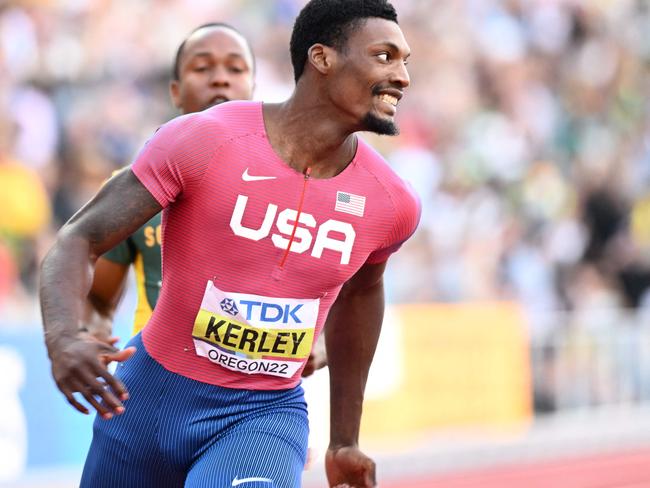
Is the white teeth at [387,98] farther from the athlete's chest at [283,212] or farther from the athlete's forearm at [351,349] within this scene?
the athlete's forearm at [351,349]

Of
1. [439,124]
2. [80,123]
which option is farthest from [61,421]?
[439,124]

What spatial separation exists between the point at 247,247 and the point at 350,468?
3.20 feet

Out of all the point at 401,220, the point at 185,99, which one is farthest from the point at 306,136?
the point at 185,99

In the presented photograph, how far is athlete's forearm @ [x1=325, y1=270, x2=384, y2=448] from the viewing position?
463cm

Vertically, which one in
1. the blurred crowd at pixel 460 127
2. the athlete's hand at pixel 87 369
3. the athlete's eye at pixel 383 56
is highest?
the blurred crowd at pixel 460 127

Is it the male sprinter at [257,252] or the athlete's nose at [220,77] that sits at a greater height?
the athlete's nose at [220,77]

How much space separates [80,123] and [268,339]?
754 centimetres

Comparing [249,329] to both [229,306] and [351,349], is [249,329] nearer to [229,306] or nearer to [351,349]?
[229,306]

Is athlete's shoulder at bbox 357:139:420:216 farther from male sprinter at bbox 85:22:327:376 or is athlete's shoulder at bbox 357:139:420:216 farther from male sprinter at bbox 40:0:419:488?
male sprinter at bbox 85:22:327:376

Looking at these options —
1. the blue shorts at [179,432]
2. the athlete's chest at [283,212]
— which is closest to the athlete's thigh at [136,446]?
the blue shorts at [179,432]

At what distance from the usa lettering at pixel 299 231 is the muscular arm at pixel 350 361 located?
397mm

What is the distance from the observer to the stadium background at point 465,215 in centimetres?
1065

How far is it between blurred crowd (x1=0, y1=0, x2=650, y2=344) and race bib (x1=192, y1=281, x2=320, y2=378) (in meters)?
6.16

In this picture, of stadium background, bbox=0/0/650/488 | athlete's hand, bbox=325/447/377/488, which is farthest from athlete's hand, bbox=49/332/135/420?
stadium background, bbox=0/0/650/488
